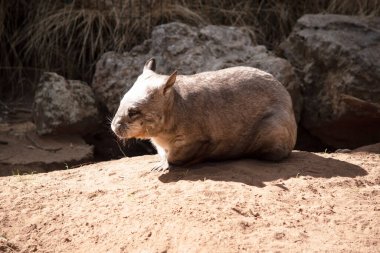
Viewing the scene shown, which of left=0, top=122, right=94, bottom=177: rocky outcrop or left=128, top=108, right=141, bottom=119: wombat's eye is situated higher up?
left=128, top=108, right=141, bottom=119: wombat's eye

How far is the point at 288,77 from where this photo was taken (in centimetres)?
752

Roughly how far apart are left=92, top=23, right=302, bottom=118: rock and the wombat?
198 centimetres

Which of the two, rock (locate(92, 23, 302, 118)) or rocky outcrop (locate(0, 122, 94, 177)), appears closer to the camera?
rocky outcrop (locate(0, 122, 94, 177))

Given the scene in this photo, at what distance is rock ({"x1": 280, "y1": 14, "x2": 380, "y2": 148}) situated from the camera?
7.39 metres

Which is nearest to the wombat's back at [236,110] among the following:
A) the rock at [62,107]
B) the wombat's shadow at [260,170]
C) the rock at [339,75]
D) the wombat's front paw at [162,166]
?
the wombat's shadow at [260,170]

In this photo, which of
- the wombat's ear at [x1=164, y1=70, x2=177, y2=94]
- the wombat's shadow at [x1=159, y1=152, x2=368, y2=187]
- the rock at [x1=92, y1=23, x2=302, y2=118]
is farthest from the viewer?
the rock at [x1=92, y1=23, x2=302, y2=118]

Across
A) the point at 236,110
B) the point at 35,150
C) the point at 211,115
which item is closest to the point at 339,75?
the point at 236,110

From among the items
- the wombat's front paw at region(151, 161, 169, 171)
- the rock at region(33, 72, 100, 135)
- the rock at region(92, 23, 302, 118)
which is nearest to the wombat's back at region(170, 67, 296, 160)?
the wombat's front paw at region(151, 161, 169, 171)

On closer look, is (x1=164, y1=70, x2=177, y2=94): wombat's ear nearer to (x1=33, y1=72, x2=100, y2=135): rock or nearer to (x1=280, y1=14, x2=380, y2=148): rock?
(x1=33, y1=72, x2=100, y2=135): rock

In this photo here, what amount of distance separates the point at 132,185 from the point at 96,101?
327cm

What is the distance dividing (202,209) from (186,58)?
375cm

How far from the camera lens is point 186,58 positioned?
302 inches

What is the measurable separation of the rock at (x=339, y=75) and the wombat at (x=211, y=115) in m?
2.12

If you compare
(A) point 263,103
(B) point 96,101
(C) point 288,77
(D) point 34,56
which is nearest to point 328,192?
(A) point 263,103
